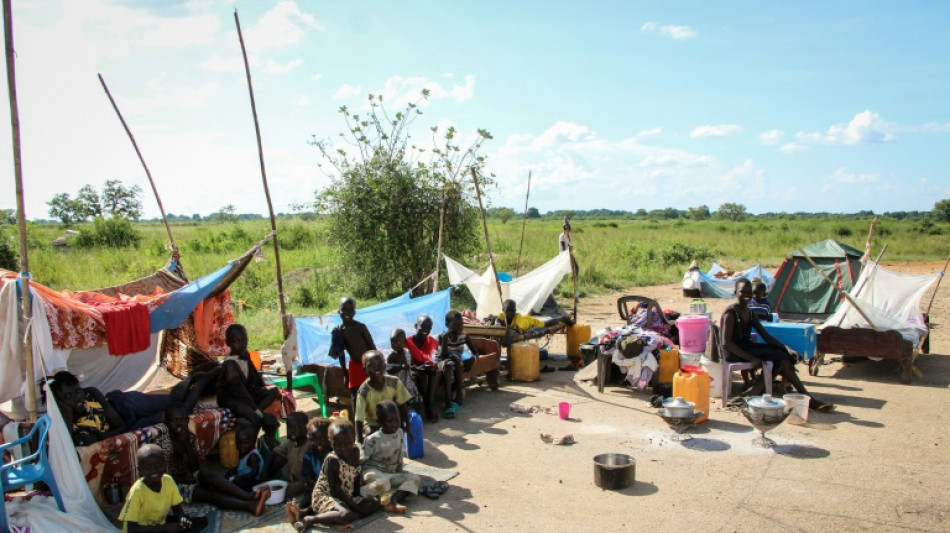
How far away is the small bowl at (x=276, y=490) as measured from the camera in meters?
5.12

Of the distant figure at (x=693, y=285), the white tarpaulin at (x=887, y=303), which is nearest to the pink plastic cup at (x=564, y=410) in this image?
the white tarpaulin at (x=887, y=303)

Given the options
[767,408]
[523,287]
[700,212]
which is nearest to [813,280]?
[523,287]

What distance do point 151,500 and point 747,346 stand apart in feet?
19.2

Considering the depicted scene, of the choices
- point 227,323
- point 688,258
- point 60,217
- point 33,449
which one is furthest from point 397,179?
point 60,217

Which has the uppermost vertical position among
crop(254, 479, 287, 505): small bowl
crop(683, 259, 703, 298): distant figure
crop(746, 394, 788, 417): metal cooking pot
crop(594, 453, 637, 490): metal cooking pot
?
crop(683, 259, 703, 298): distant figure

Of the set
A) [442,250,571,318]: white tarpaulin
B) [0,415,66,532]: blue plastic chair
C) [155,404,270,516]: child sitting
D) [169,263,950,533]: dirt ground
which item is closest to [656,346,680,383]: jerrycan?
[169,263,950,533]: dirt ground

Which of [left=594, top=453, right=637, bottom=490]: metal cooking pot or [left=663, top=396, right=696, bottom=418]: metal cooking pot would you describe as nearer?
[left=594, top=453, right=637, bottom=490]: metal cooking pot

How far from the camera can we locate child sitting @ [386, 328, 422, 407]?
6.93 m


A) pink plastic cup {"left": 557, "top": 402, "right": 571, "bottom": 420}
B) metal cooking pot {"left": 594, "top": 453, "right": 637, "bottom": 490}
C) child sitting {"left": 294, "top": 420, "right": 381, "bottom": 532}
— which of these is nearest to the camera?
child sitting {"left": 294, "top": 420, "right": 381, "bottom": 532}

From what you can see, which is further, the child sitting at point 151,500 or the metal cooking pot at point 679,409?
the metal cooking pot at point 679,409

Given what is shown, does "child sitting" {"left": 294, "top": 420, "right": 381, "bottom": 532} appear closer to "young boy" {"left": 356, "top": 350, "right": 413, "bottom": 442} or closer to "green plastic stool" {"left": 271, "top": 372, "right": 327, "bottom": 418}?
"young boy" {"left": 356, "top": 350, "right": 413, "bottom": 442}

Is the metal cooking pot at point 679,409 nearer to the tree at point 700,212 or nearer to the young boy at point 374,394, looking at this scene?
the young boy at point 374,394

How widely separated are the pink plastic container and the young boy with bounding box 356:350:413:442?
3716 millimetres

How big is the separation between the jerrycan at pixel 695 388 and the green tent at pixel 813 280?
18.8 ft
